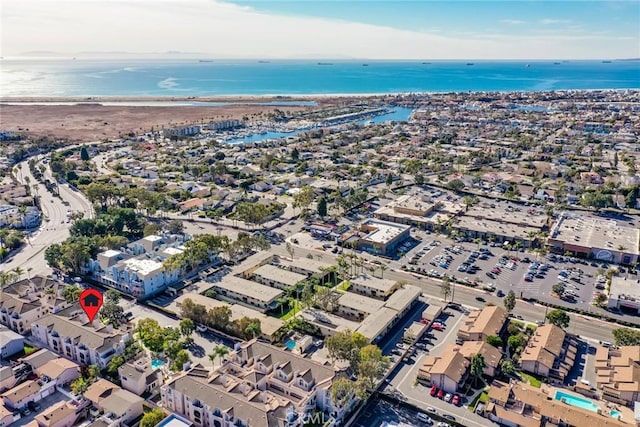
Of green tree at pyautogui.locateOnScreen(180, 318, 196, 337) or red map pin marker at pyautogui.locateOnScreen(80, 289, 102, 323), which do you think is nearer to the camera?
green tree at pyautogui.locateOnScreen(180, 318, 196, 337)

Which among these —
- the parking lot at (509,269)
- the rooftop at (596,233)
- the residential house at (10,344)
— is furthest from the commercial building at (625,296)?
the residential house at (10,344)

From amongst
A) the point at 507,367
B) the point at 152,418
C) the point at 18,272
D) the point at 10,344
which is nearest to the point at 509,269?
the point at 507,367

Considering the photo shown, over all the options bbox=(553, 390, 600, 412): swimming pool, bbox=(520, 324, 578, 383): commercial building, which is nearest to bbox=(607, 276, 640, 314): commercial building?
bbox=(520, 324, 578, 383): commercial building

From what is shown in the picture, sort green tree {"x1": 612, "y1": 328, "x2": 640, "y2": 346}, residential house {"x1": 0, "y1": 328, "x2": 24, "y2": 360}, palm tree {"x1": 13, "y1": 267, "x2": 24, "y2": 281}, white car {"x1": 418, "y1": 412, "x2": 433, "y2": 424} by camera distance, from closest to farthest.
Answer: white car {"x1": 418, "y1": 412, "x2": 433, "y2": 424}, residential house {"x1": 0, "y1": 328, "x2": 24, "y2": 360}, green tree {"x1": 612, "y1": 328, "x2": 640, "y2": 346}, palm tree {"x1": 13, "y1": 267, "x2": 24, "y2": 281}

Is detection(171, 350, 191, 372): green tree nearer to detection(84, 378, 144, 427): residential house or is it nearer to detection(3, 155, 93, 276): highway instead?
detection(84, 378, 144, 427): residential house

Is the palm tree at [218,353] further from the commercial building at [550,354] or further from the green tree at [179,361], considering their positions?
the commercial building at [550,354]

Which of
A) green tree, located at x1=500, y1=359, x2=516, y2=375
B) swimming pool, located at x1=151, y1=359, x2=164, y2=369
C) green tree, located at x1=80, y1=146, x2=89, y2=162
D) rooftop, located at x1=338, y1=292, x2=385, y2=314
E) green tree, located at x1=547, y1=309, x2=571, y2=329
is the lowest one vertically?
swimming pool, located at x1=151, y1=359, x2=164, y2=369

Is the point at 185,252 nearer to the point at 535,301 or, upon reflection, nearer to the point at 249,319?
the point at 249,319
